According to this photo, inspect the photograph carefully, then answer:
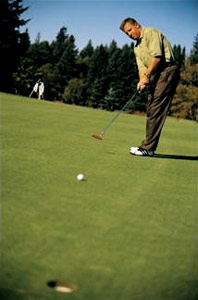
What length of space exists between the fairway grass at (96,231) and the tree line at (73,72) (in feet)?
125

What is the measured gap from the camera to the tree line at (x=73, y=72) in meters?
59.9

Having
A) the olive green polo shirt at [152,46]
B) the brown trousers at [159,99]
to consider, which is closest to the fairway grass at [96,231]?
the brown trousers at [159,99]

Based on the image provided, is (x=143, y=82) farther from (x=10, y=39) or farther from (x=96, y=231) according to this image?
(x=10, y=39)

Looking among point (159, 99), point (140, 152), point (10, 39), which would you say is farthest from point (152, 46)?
point (10, 39)

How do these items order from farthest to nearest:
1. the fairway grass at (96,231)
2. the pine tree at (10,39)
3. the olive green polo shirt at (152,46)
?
the pine tree at (10,39) < the olive green polo shirt at (152,46) < the fairway grass at (96,231)

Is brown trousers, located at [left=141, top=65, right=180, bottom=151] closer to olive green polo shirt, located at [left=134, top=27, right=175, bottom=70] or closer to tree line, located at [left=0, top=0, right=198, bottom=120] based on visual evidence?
olive green polo shirt, located at [left=134, top=27, right=175, bottom=70]

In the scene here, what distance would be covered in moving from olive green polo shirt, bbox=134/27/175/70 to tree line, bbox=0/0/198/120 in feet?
115

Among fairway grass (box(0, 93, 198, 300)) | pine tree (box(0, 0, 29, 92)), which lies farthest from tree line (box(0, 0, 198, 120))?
fairway grass (box(0, 93, 198, 300))

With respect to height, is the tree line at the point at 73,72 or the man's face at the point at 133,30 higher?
the tree line at the point at 73,72

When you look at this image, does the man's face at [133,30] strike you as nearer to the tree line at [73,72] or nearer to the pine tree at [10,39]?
the tree line at [73,72]

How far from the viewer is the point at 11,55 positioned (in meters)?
61.0

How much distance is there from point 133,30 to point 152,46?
50 cm

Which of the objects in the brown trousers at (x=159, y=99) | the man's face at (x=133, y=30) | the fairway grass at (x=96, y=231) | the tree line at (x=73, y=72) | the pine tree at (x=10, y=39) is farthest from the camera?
the tree line at (x=73, y=72)

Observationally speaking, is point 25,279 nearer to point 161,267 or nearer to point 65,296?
point 65,296
